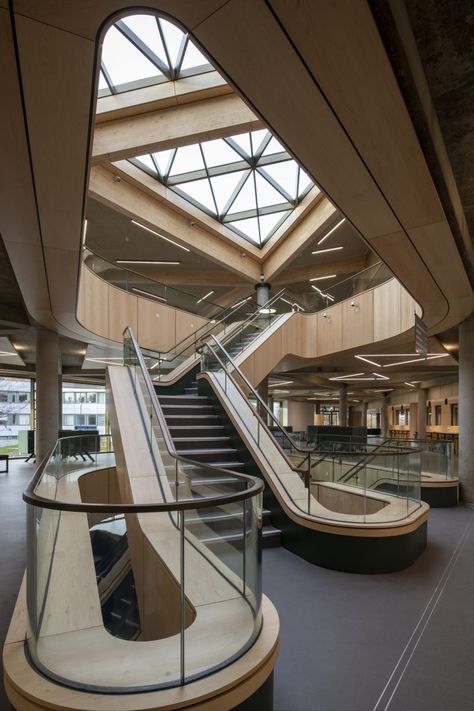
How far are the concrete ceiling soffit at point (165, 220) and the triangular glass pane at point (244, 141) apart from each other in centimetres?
271

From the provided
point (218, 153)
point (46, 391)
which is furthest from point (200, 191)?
point (46, 391)

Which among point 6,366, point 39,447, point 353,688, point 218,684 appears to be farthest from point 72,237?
point 6,366

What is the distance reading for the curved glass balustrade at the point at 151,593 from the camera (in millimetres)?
2275

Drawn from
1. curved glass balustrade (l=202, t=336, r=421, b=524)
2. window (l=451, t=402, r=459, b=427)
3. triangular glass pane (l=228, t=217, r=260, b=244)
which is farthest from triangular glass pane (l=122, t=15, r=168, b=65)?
window (l=451, t=402, r=459, b=427)

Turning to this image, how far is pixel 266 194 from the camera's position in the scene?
15602 millimetres

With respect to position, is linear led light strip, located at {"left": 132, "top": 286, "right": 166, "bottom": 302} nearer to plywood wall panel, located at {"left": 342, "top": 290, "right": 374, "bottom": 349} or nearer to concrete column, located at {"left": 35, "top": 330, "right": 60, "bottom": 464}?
concrete column, located at {"left": 35, "top": 330, "right": 60, "bottom": 464}

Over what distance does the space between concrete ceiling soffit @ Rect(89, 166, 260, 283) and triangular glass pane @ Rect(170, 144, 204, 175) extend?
3.55ft

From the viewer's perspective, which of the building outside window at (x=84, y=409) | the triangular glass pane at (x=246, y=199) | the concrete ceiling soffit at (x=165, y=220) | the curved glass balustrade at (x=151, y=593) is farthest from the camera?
the building outside window at (x=84, y=409)

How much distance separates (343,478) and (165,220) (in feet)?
31.4

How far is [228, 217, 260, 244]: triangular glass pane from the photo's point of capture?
1705 cm

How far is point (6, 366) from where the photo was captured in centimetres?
1959

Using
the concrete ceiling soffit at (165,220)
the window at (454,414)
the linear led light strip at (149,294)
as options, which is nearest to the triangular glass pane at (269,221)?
the concrete ceiling soffit at (165,220)

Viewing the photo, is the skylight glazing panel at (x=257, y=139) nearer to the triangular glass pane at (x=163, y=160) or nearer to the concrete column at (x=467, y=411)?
the triangular glass pane at (x=163, y=160)

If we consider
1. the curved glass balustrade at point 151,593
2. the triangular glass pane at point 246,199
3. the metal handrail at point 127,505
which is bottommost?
the curved glass balustrade at point 151,593
